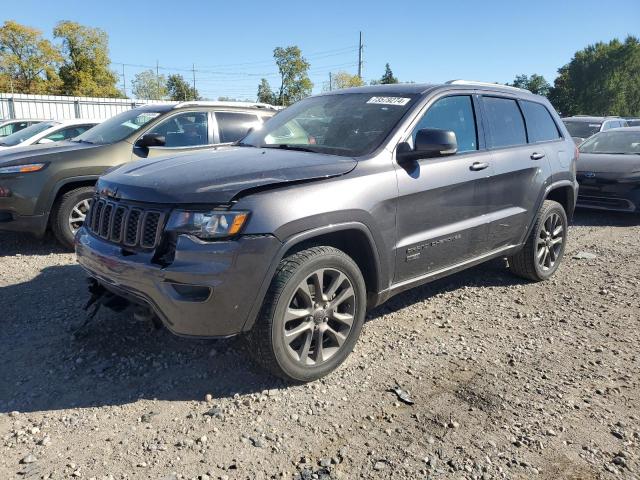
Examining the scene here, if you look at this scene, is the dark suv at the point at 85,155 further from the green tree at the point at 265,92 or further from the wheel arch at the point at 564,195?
the green tree at the point at 265,92

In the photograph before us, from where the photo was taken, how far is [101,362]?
338 centimetres

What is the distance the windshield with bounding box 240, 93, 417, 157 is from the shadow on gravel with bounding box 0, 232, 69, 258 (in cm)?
324

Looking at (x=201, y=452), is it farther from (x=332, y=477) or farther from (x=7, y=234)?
(x=7, y=234)

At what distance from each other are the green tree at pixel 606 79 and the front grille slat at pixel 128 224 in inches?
2551

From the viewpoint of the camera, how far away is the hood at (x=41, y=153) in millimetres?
5621

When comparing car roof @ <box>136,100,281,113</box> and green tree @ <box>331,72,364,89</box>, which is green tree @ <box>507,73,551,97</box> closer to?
green tree @ <box>331,72,364,89</box>

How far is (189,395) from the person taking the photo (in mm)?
3074

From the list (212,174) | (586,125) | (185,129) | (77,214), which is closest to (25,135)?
(77,214)

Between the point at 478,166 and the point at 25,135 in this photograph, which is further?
the point at 25,135

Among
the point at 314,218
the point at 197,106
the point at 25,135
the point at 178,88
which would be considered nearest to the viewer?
the point at 314,218

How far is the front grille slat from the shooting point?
113 inches

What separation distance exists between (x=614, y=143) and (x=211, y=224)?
31.1 feet

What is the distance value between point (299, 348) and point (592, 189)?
7.34 meters

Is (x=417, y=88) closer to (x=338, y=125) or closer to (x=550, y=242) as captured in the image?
(x=338, y=125)
